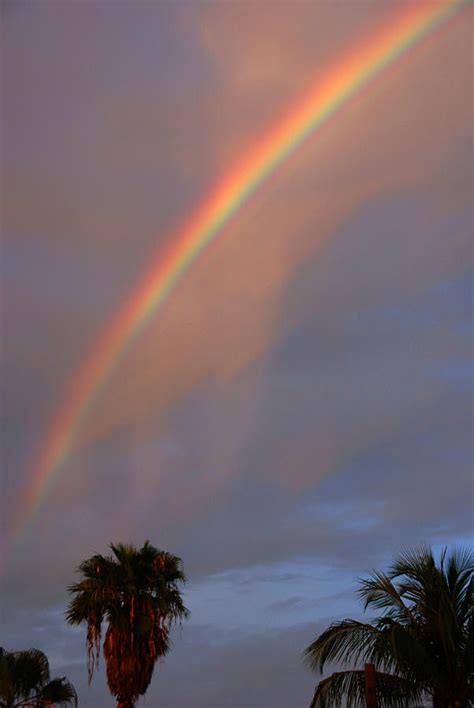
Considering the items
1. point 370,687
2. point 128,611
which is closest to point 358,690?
point 370,687

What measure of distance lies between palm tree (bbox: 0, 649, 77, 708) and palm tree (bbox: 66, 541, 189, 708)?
11.5ft

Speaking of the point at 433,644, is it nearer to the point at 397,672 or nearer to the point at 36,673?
the point at 397,672

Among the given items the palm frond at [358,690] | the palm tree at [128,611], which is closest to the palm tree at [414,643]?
the palm frond at [358,690]

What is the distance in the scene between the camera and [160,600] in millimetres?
37094

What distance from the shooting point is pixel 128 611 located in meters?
36.8

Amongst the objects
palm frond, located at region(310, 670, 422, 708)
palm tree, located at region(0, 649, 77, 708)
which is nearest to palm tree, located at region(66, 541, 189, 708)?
palm tree, located at region(0, 649, 77, 708)

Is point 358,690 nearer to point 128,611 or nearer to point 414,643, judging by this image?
point 414,643

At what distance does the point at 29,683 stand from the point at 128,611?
221 inches

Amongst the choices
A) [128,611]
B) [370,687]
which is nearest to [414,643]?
[370,687]

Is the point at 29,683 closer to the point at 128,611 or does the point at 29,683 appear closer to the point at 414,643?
the point at 128,611

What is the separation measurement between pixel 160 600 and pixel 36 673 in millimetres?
6247

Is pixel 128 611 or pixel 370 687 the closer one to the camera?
pixel 370 687

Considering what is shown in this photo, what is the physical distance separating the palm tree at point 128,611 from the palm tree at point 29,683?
3.51 m

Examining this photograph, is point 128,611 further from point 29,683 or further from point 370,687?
point 370,687
